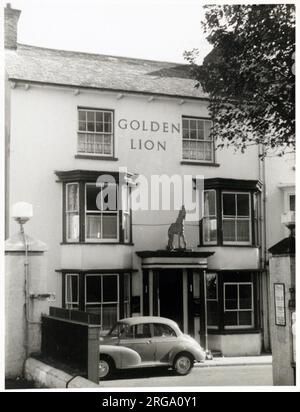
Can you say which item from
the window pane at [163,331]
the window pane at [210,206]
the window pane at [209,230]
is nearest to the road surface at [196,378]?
the window pane at [163,331]

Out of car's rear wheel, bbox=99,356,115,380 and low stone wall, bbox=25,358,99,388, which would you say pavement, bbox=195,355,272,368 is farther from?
low stone wall, bbox=25,358,99,388

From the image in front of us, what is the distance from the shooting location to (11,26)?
334 inches

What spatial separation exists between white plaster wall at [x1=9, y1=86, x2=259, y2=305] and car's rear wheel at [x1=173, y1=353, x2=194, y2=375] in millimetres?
1963

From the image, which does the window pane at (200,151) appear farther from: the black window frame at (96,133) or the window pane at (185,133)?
the black window frame at (96,133)

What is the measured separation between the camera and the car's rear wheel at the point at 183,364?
8.91m

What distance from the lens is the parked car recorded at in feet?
28.6

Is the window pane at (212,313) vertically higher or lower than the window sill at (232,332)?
higher

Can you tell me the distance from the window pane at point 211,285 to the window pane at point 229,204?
121 centimetres

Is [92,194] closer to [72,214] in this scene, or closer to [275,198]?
[72,214]

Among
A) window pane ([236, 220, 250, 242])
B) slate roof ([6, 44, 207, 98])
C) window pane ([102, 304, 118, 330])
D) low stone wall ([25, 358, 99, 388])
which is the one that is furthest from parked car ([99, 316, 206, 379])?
slate roof ([6, 44, 207, 98])

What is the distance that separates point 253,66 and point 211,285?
5.18 m

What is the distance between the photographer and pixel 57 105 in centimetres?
1065

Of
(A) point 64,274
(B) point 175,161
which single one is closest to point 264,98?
(B) point 175,161
